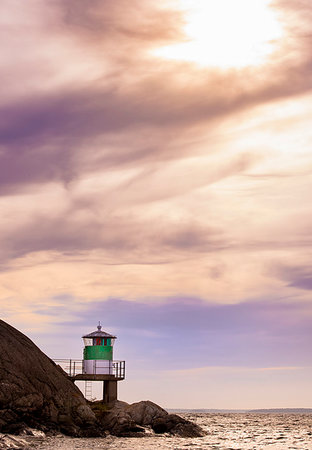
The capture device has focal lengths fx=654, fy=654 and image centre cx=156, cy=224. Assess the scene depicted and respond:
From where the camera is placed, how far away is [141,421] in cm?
4638

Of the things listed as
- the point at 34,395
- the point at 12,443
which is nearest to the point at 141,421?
the point at 34,395

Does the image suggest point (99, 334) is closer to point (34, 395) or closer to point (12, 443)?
point (34, 395)

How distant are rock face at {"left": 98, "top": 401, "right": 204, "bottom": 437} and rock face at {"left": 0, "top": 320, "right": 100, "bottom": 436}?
1.83 meters

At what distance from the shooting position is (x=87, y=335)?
49.5 metres

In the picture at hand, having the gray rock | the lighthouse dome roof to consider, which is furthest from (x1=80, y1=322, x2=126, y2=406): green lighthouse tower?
the gray rock

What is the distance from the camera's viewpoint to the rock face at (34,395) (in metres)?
40.0

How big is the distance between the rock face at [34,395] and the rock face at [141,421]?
1829 mm

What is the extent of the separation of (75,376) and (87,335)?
3.14 meters

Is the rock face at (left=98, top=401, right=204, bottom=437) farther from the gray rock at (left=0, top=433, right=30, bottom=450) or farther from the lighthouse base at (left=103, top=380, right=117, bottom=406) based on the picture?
the gray rock at (left=0, top=433, right=30, bottom=450)

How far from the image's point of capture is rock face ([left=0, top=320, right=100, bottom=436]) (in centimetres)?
4000

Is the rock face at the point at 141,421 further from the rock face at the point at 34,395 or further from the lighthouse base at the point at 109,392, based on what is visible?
the rock face at the point at 34,395

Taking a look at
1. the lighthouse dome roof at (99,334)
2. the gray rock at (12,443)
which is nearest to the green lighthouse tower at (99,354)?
the lighthouse dome roof at (99,334)

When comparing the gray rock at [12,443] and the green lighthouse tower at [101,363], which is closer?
the gray rock at [12,443]

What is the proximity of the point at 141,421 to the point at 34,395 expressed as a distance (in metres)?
8.87
